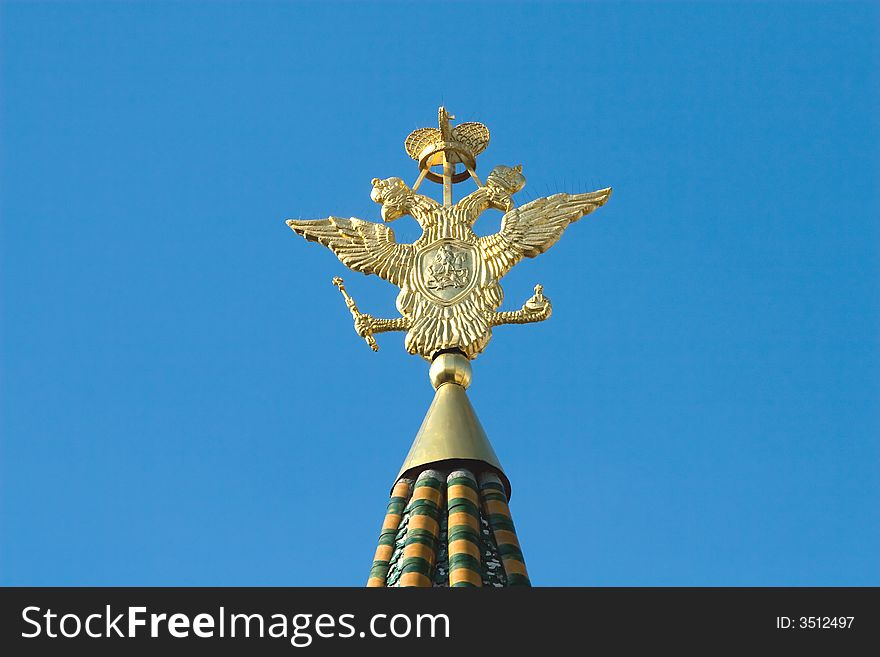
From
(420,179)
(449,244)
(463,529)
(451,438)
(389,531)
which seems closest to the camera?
(463,529)

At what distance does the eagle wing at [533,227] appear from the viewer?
15953 millimetres

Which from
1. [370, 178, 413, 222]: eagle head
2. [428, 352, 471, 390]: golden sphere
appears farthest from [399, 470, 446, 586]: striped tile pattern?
[370, 178, 413, 222]: eagle head

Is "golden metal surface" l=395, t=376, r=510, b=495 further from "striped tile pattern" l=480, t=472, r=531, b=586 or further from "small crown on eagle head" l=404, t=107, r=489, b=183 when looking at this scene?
"small crown on eagle head" l=404, t=107, r=489, b=183

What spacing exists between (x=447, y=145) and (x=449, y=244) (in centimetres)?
138

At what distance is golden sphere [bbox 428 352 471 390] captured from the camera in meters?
15.3

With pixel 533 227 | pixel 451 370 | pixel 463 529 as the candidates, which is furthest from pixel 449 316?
pixel 463 529

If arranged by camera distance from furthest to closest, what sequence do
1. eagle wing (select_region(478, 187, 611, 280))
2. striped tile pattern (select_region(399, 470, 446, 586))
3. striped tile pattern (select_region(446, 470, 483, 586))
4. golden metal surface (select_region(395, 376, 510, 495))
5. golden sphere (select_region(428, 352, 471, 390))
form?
eagle wing (select_region(478, 187, 611, 280)), golden sphere (select_region(428, 352, 471, 390)), golden metal surface (select_region(395, 376, 510, 495)), striped tile pattern (select_region(399, 470, 446, 586)), striped tile pattern (select_region(446, 470, 483, 586))

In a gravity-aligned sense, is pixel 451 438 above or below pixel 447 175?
below

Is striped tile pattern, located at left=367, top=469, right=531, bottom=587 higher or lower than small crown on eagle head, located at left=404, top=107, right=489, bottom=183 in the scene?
lower

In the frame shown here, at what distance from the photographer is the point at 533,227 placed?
53.1 feet

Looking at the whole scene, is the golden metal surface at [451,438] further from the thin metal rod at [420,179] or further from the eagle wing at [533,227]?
the thin metal rod at [420,179]

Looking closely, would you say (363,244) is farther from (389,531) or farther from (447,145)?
(389,531)
